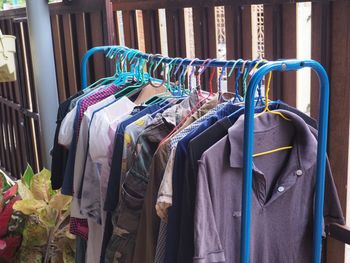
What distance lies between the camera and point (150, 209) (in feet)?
4.38

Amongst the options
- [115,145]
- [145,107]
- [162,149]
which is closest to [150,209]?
[162,149]

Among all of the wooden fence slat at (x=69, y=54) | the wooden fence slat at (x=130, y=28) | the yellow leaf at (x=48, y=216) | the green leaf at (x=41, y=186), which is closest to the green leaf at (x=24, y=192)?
the green leaf at (x=41, y=186)

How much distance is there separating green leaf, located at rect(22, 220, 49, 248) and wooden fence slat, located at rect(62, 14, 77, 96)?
1007mm

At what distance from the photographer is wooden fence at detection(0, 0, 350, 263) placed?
4.94 ft

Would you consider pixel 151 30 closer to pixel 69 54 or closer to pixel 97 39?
pixel 97 39

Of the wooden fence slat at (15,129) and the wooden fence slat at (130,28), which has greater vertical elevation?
the wooden fence slat at (130,28)

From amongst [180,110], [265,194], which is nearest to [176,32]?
[180,110]

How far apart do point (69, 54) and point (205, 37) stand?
1394 mm

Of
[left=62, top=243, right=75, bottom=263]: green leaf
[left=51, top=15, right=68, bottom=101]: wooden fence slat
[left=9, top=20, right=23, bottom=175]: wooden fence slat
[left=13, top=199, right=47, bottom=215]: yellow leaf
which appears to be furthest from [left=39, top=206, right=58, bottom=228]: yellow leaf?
[left=9, top=20, right=23, bottom=175]: wooden fence slat

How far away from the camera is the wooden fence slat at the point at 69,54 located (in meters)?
3.07

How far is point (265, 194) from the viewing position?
1.22 meters

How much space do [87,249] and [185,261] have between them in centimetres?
78

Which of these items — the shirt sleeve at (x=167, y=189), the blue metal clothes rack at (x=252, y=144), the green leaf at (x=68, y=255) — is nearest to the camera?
the blue metal clothes rack at (x=252, y=144)

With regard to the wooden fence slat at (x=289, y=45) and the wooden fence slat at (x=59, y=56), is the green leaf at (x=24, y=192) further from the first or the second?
the wooden fence slat at (x=289, y=45)
